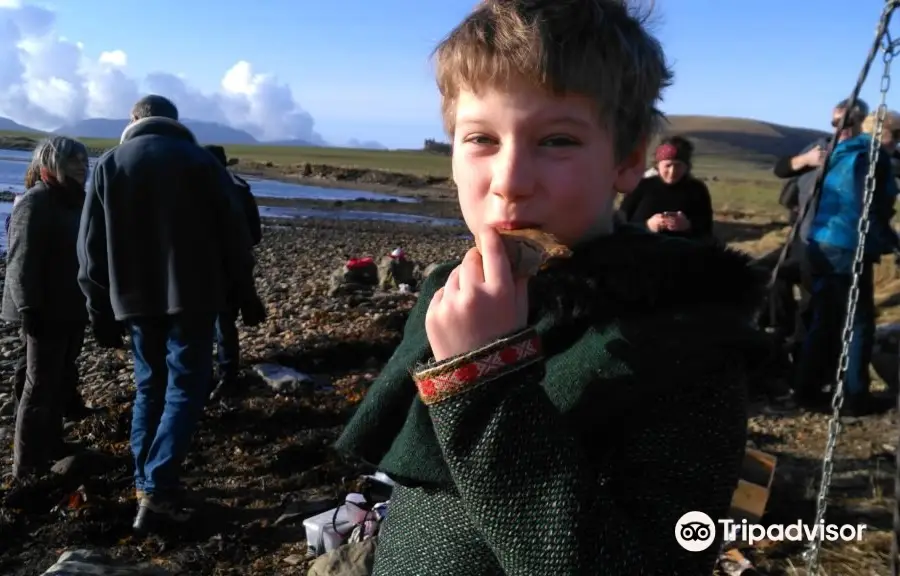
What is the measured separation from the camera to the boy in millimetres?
1243

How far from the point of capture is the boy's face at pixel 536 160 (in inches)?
55.1

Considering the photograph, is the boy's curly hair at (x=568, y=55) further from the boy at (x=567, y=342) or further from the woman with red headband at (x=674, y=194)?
the woman with red headband at (x=674, y=194)

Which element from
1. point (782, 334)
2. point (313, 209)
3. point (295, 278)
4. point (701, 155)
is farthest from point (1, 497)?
point (701, 155)

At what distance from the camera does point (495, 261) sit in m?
1.26

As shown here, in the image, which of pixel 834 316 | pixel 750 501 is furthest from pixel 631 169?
pixel 834 316

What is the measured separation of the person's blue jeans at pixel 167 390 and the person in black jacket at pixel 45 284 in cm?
119

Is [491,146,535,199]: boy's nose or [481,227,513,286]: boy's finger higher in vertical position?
[491,146,535,199]: boy's nose

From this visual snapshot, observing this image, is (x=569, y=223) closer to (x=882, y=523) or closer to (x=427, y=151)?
(x=882, y=523)

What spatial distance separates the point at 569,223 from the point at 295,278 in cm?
1593

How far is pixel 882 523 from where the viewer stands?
4.70 metres

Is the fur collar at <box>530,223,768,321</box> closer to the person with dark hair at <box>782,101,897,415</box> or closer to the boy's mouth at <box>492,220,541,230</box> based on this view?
the boy's mouth at <box>492,220,541,230</box>

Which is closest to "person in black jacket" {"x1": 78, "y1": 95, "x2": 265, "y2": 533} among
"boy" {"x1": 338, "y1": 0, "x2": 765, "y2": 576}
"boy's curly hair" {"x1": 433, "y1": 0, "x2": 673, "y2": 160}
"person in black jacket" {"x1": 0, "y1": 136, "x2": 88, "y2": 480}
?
"person in black jacket" {"x1": 0, "y1": 136, "x2": 88, "y2": 480}

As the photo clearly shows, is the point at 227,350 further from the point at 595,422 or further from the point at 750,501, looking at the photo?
the point at 595,422

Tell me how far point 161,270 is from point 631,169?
13.6 feet
